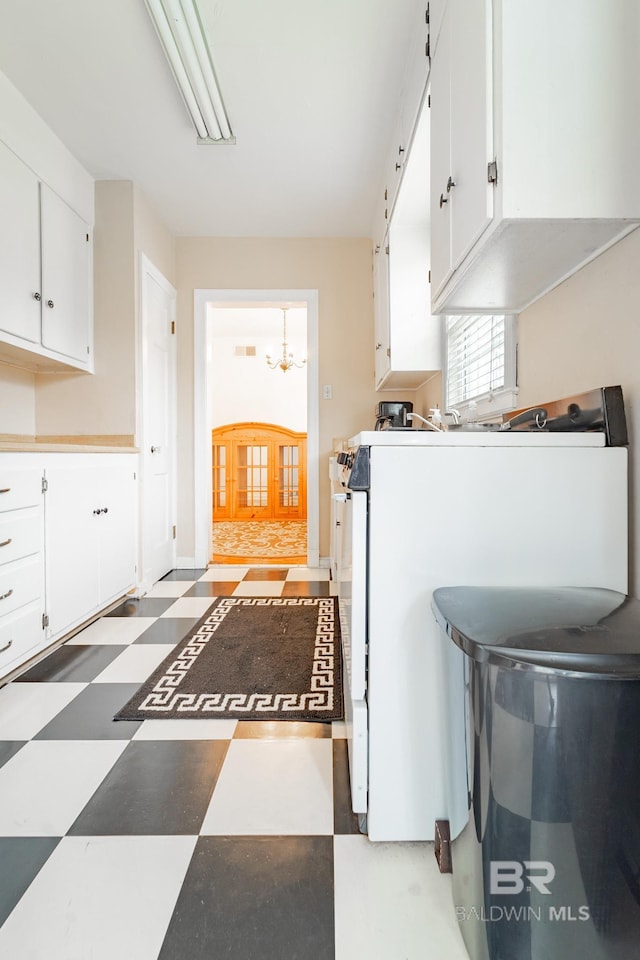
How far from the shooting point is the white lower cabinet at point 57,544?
1717 millimetres

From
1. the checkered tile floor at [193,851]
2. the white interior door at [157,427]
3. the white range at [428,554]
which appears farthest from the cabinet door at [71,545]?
the white range at [428,554]

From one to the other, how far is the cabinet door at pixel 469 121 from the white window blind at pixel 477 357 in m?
0.53

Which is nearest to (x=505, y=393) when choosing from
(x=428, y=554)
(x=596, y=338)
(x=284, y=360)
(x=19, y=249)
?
(x=596, y=338)

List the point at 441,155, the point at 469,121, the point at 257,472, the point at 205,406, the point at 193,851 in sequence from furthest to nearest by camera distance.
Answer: the point at 257,472
the point at 205,406
the point at 441,155
the point at 469,121
the point at 193,851

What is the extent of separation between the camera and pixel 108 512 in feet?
8.21

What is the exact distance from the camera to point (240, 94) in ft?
7.09

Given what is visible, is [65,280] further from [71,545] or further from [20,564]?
[20,564]

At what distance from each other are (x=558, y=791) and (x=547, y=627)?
210 millimetres

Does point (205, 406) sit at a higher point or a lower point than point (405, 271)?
lower

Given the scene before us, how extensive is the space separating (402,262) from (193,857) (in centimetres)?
265

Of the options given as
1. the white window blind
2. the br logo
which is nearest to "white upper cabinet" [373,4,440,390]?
the white window blind

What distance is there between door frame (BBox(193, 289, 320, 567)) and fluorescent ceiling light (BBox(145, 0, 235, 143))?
1240mm

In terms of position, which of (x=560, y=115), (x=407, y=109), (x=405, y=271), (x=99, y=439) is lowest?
(x=99, y=439)

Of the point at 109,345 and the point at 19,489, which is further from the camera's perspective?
the point at 109,345
